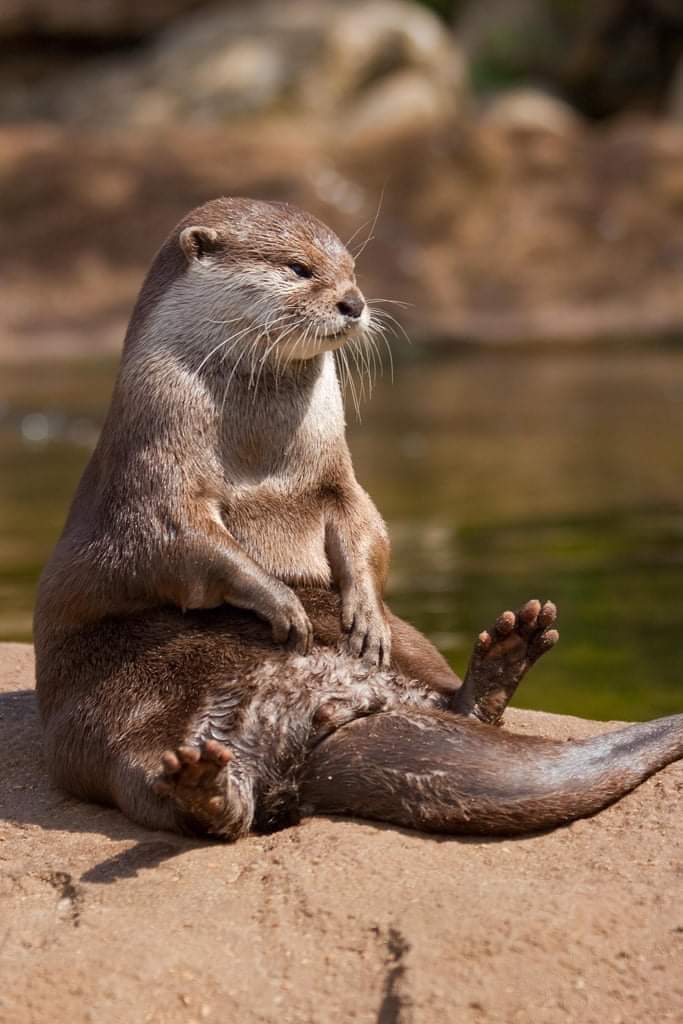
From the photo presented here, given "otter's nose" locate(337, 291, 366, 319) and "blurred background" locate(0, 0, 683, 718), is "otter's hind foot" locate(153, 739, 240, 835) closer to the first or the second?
"otter's nose" locate(337, 291, 366, 319)

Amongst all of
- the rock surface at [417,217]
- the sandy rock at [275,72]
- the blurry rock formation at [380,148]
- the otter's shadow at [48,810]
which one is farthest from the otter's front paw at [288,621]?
the sandy rock at [275,72]

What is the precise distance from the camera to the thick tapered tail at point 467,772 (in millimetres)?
3623

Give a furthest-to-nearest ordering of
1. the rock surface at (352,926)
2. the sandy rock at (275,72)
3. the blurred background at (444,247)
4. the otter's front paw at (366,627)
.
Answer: the sandy rock at (275,72) < the blurred background at (444,247) < the otter's front paw at (366,627) < the rock surface at (352,926)

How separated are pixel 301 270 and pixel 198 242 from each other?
27 cm

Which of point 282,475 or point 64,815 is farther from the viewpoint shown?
point 282,475

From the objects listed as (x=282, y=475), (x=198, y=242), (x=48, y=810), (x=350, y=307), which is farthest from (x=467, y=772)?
(x=198, y=242)

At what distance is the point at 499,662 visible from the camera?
4062 mm

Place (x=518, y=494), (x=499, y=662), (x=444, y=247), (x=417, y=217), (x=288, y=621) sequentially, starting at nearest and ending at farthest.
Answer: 1. (x=288, y=621)
2. (x=499, y=662)
3. (x=518, y=494)
4. (x=444, y=247)
5. (x=417, y=217)

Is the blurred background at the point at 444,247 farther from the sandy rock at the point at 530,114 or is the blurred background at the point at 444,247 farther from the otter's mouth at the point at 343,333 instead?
the otter's mouth at the point at 343,333

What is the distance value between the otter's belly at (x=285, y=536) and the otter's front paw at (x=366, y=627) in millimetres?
115

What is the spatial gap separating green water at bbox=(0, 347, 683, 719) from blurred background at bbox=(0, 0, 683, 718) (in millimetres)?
30

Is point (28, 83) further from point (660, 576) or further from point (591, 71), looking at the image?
point (660, 576)

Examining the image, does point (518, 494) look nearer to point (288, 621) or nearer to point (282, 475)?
point (282, 475)

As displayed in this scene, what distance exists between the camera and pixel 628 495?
1041 centimetres
